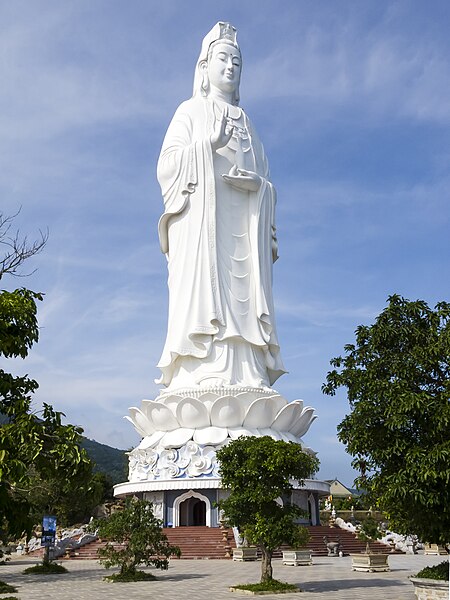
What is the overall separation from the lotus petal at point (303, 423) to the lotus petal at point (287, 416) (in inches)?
9.2

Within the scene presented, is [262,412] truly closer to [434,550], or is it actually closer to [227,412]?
[227,412]

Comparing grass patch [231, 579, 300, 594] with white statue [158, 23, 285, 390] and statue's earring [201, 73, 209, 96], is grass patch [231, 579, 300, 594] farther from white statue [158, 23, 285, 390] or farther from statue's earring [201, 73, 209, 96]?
statue's earring [201, 73, 209, 96]

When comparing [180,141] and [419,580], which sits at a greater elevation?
Result: [180,141]

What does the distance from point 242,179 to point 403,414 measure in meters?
→ 18.8

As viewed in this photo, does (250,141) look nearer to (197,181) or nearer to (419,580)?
(197,181)

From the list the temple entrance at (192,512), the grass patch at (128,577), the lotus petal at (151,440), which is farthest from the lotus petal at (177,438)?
the grass patch at (128,577)

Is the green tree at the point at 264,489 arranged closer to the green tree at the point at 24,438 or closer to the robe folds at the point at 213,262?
the green tree at the point at 24,438

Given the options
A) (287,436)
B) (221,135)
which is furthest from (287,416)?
(221,135)

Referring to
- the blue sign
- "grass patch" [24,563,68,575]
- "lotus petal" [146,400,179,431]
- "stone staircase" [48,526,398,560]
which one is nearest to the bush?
"grass patch" [24,563,68,575]

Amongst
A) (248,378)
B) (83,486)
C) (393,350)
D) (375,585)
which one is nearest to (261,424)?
(248,378)

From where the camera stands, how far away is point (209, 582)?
45.8 ft

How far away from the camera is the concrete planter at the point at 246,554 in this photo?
1955cm

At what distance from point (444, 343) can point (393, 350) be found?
92cm

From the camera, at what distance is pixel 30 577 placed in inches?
615
